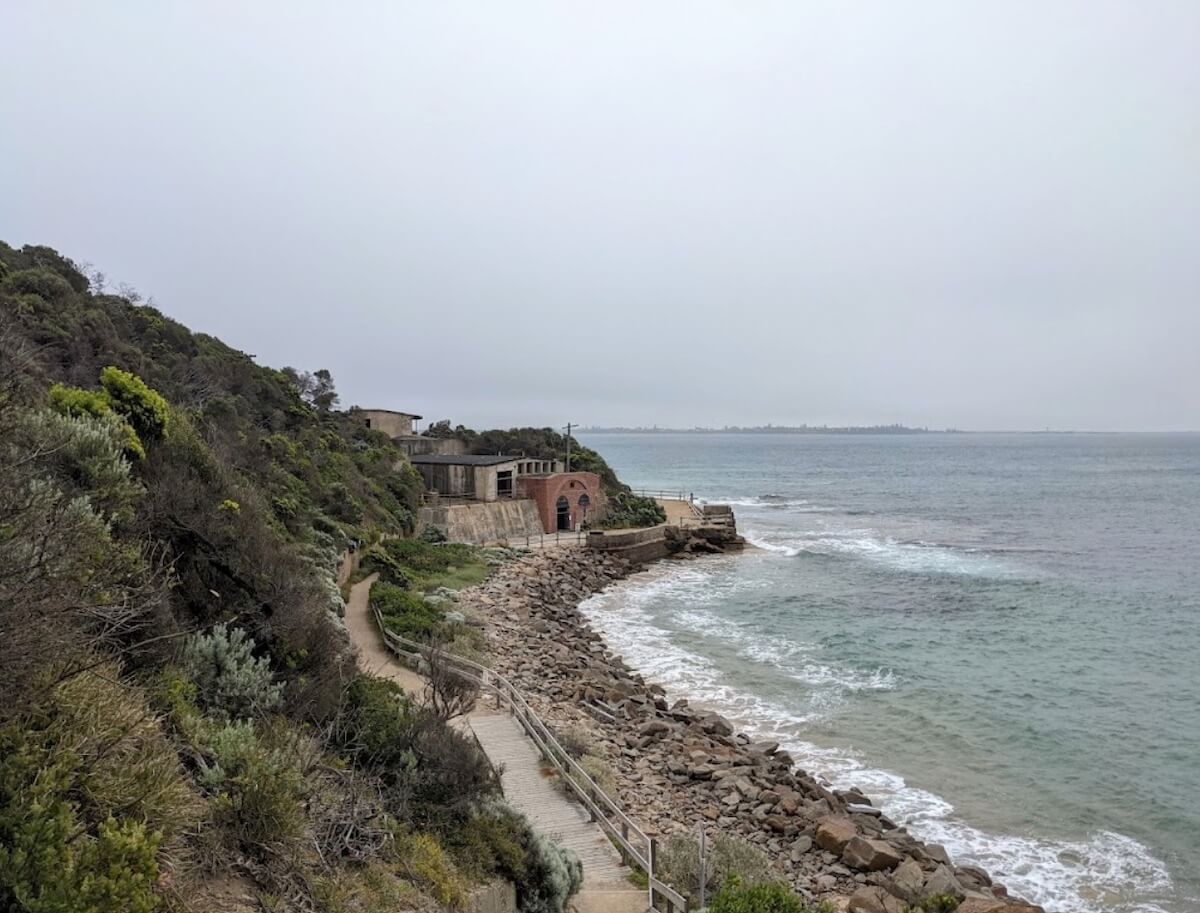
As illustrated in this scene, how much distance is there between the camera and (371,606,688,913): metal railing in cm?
Result: 913

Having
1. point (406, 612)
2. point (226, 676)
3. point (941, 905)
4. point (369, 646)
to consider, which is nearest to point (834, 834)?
point (941, 905)

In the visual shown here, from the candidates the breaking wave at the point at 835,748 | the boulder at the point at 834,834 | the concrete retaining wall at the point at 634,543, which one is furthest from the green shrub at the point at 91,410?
the concrete retaining wall at the point at 634,543

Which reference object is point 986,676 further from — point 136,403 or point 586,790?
point 136,403

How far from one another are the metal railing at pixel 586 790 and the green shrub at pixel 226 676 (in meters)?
5.18

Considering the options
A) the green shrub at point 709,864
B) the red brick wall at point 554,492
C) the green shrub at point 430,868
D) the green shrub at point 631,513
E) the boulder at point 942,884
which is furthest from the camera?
the green shrub at point 631,513

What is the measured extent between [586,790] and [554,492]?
101 ft

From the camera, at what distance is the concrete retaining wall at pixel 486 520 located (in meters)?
38.1

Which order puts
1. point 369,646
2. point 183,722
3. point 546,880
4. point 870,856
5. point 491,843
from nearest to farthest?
point 183,722 → point 491,843 → point 546,880 → point 870,856 → point 369,646

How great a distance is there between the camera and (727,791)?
46.4ft

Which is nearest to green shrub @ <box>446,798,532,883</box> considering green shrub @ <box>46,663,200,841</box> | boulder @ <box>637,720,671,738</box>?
green shrub @ <box>46,663,200,841</box>

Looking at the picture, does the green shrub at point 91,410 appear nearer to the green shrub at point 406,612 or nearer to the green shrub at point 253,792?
the green shrub at point 253,792

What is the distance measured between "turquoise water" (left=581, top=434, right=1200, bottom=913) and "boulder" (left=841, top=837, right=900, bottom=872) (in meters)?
2.12

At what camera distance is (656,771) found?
1498 centimetres

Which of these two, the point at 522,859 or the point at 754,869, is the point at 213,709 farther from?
the point at 754,869
